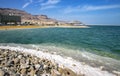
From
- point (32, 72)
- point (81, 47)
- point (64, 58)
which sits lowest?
point (81, 47)

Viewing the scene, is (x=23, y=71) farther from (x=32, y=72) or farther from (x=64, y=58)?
(x=64, y=58)

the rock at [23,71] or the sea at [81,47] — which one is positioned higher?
the rock at [23,71]

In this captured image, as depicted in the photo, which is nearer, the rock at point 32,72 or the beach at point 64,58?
the rock at point 32,72

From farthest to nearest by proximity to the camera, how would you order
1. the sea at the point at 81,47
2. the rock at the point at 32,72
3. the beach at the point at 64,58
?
the sea at the point at 81,47 → the beach at the point at 64,58 → the rock at the point at 32,72

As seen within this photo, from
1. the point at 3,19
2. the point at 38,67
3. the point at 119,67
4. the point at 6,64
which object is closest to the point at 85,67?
the point at 119,67

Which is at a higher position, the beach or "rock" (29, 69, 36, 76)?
"rock" (29, 69, 36, 76)

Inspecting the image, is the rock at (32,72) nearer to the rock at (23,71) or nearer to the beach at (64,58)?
the beach at (64,58)

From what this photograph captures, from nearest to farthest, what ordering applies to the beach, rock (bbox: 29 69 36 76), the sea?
rock (bbox: 29 69 36 76), the beach, the sea

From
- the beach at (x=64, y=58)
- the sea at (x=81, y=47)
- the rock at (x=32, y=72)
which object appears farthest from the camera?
the sea at (x=81, y=47)

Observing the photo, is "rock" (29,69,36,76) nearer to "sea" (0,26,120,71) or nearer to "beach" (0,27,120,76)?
"beach" (0,27,120,76)

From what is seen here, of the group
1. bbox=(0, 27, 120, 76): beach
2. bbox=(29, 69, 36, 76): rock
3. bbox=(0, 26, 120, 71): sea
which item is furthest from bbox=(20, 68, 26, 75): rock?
bbox=(0, 26, 120, 71): sea

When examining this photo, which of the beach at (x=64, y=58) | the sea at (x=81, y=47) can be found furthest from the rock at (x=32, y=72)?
the sea at (x=81, y=47)

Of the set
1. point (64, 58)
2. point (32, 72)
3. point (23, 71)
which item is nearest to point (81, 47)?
point (64, 58)

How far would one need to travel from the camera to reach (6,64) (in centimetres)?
750
